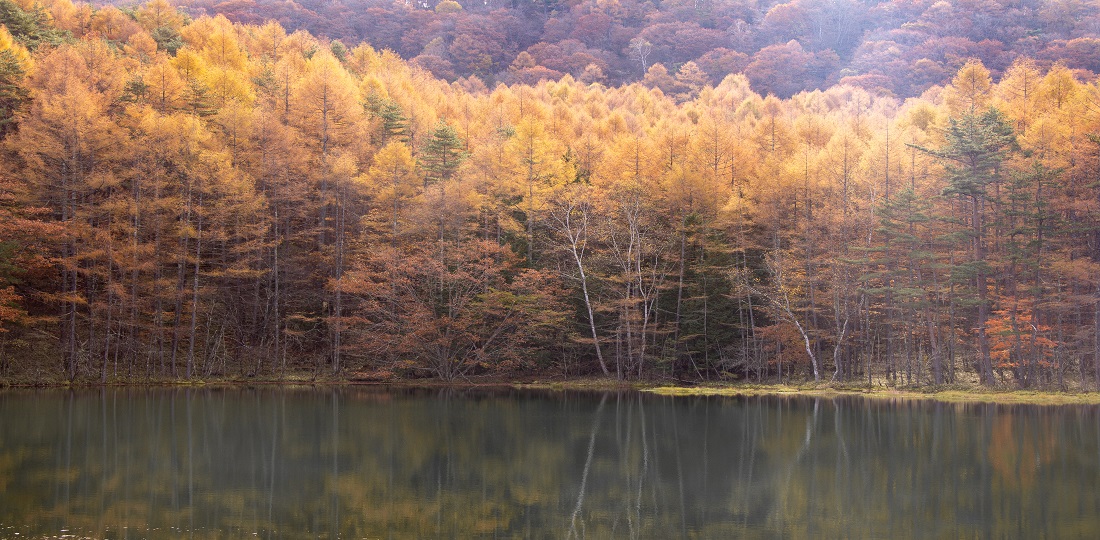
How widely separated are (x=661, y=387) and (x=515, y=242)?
8.89 m

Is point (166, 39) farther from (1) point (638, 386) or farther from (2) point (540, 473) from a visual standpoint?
(2) point (540, 473)

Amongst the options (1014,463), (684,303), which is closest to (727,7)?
(684,303)

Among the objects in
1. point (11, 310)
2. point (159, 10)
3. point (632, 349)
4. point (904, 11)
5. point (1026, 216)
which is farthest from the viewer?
point (904, 11)

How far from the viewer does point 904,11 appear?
295ft

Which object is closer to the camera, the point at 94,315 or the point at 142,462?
the point at 142,462

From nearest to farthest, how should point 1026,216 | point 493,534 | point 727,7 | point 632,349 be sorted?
point 493,534 → point 1026,216 → point 632,349 → point 727,7

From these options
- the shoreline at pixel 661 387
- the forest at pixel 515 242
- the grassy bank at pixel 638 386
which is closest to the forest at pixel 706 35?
the forest at pixel 515 242

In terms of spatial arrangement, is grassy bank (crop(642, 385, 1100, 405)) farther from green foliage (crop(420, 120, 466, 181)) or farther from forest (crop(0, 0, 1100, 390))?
green foliage (crop(420, 120, 466, 181))

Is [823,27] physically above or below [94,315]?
above

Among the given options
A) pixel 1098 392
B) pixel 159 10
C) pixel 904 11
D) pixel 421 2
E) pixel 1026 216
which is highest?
pixel 421 2

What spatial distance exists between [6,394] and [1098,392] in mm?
34883

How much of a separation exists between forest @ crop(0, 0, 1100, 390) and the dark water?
9.82 metres

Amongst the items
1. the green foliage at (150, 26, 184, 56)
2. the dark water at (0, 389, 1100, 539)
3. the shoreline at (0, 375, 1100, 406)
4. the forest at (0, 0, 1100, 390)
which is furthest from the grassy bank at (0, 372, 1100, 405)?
the green foliage at (150, 26, 184, 56)

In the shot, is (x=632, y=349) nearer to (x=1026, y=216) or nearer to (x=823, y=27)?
(x=1026, y=216)
